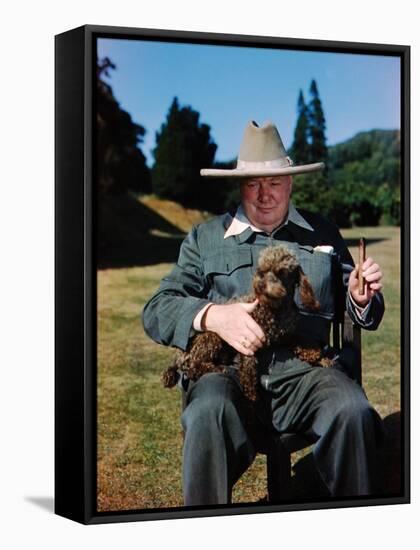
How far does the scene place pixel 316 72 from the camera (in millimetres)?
10477

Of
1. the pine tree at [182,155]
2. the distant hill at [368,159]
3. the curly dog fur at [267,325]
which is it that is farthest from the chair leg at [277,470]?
the distant hill at [368,159]

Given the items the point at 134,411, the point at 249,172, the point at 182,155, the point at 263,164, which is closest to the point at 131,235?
the point at 182,155

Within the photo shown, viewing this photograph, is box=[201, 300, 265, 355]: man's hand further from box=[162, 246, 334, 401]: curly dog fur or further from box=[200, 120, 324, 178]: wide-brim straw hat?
box=[200, 120, 324, 178]: wide-brim straw hat

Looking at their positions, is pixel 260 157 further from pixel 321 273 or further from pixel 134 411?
pixel 134 411

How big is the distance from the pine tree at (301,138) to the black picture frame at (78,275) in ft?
1.39

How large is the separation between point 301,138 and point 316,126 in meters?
0.14

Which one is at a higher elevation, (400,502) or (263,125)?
(263,125)

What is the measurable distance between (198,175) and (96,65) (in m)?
0.90

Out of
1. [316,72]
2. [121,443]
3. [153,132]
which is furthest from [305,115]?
[121,443]

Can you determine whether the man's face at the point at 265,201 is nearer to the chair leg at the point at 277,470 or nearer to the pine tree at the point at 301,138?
the pine tree at the point at 301,138

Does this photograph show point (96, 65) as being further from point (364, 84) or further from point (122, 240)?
point (364, 84)

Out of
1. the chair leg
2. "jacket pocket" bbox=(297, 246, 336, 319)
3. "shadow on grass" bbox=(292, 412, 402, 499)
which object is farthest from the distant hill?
the chair leg

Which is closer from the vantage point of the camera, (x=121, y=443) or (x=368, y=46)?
(x=121, y=443)

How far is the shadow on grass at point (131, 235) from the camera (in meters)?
9.88
